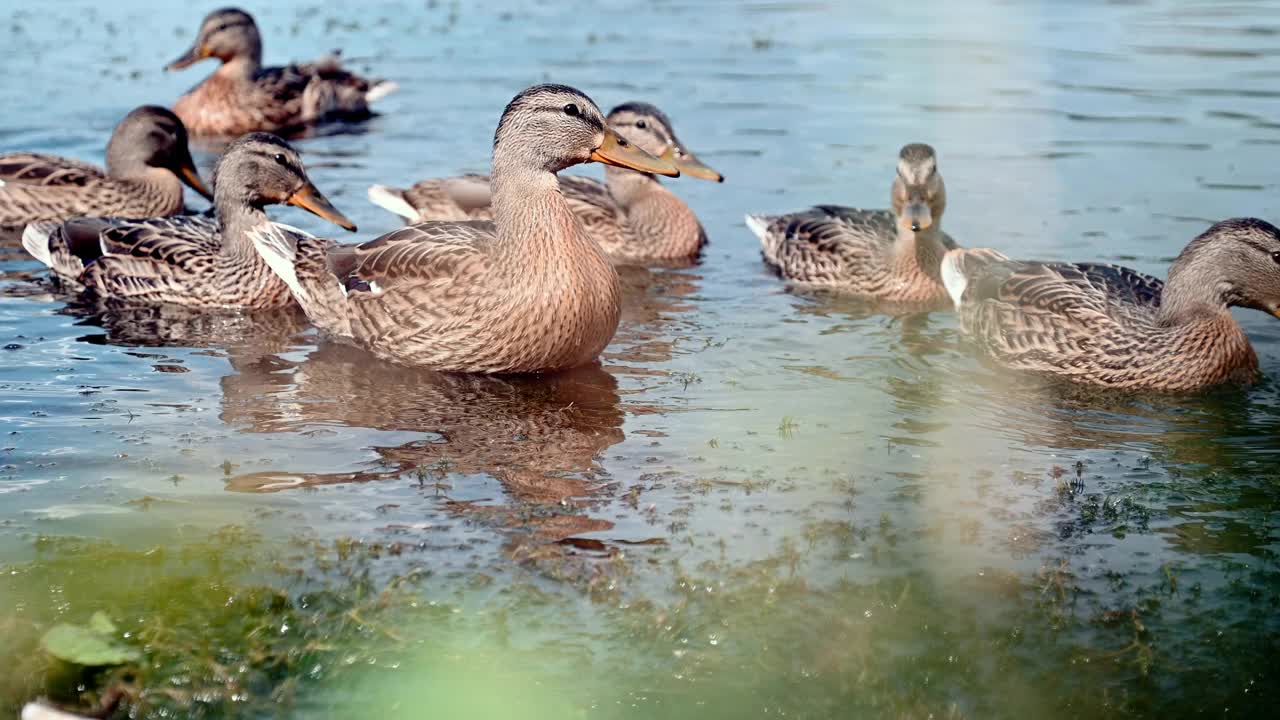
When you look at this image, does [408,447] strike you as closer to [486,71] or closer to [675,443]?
[675,443]

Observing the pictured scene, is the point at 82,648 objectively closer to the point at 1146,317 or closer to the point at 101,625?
the point at 101,625

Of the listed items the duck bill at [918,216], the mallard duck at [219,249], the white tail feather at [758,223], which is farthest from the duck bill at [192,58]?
the duck bill at [918,216]

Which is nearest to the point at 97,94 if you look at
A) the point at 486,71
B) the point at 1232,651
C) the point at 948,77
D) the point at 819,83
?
the point at 486,71

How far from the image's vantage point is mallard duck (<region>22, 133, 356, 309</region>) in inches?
441

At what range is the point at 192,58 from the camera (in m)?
18.4

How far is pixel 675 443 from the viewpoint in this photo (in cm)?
812

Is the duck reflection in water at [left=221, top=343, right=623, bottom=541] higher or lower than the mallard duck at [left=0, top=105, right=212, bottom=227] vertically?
lower

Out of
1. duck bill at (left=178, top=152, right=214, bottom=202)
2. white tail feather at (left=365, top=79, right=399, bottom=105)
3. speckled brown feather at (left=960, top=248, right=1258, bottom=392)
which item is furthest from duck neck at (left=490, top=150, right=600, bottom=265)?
white tail feather at (left=365, top=79, right=399, bottom=105)

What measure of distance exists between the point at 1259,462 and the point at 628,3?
18.6 meters

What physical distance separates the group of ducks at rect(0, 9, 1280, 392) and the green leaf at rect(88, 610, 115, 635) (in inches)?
142

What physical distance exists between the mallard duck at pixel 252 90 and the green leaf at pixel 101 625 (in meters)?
12.6

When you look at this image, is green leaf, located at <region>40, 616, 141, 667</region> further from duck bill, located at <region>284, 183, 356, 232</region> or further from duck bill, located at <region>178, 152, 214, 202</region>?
duck bill, located at <region>178, 152, 214, 202</region>

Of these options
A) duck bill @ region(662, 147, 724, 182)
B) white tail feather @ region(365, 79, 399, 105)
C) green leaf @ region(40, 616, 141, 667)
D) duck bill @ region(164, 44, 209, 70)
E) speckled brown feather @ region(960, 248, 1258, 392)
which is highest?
duck bill @ region(164, 44, 209, 70)

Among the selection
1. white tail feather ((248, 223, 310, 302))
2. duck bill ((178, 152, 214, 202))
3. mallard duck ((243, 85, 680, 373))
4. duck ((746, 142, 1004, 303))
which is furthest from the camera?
duck bill ((178, 152, 214, 202))
